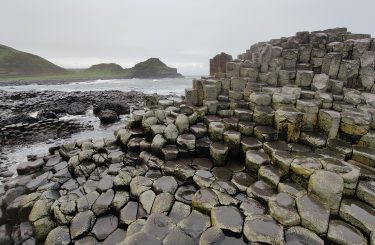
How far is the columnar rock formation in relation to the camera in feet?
14.3

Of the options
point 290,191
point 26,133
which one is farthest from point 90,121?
point 290,191

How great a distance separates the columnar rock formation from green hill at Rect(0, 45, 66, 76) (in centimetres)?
12470

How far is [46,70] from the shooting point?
386ft

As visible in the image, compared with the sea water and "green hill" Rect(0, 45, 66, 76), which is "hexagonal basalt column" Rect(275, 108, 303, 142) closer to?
the sea water

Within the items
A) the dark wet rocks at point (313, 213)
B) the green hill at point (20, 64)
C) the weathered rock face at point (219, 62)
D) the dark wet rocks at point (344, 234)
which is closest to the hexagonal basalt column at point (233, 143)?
the dark wet rocks at point (313, 213)

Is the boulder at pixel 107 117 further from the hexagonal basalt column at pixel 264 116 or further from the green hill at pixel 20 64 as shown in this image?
the green hill at pixel 20 64

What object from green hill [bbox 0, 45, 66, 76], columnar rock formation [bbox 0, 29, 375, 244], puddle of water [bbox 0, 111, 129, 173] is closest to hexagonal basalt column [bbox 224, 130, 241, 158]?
columnar rock formation [bbox 0, 29, 375, 244]

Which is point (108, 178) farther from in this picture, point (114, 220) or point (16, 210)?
point (16, 210)

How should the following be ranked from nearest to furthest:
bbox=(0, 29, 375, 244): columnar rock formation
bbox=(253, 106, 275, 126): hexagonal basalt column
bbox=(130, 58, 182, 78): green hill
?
bbox=(0, 29, 375, 244): columnar rock formation, bbox=(253, 106, 275, 126): hexagonal basalt column, bbox=(130, 58, 182, 78): green hill

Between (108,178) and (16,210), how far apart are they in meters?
2.63

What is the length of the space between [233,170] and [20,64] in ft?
450

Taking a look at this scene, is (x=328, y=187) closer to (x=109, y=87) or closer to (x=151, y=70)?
(x=109, y=87)

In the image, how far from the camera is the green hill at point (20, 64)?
102 meters

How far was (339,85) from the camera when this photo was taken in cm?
748
